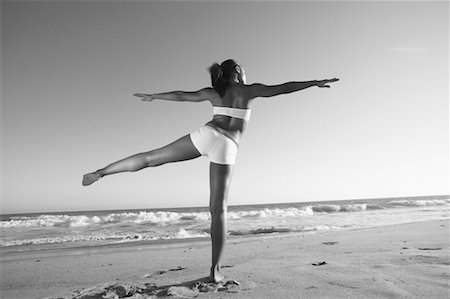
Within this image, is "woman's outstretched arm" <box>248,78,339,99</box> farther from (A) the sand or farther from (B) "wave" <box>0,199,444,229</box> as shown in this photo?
(B) "wave" <box>0,199,444,229</box>

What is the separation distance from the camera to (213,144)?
3.08 m

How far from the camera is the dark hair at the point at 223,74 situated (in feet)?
10.6

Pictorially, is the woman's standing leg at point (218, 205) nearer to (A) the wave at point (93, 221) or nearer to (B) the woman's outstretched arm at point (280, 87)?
(B) the woman's outstretched arm at point (280, 87)

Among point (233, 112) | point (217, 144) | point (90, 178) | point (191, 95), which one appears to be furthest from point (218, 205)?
point (90, 178)

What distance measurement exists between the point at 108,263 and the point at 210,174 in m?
3.05

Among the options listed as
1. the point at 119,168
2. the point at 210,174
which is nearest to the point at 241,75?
the point at 210,174

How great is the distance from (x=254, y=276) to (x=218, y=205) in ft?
3.21

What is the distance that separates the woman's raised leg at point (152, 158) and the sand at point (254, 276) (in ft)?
3.59

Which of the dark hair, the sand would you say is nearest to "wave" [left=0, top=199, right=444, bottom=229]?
the sand

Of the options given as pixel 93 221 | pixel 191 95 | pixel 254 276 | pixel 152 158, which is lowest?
pixel 93 221

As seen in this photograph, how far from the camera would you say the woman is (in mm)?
3096

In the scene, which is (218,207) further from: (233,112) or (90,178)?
(90,178)

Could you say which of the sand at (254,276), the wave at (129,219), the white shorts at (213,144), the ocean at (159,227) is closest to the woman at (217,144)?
the white shorts at (213,144)

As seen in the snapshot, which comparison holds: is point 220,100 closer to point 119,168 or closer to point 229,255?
point 119,168
